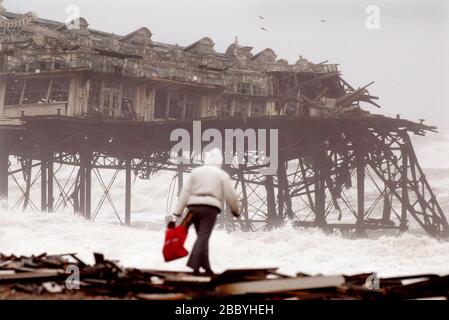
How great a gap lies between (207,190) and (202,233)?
613 mm

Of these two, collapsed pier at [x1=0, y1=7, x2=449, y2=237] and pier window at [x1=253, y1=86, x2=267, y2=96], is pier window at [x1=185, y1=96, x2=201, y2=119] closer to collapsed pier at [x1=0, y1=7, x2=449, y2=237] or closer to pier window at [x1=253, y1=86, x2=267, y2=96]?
collapsed pier at [x1=0, y1=7, x2=449, y2=237]

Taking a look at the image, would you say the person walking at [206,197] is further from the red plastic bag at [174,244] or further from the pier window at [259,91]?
the pier window at [259,91]

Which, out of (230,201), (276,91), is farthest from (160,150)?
(230,201)

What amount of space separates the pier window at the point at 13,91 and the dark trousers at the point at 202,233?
25471 millimetres

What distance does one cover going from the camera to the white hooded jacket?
363 inches

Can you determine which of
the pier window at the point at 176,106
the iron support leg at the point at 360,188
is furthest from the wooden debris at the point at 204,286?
the pier window at the point at 176,106

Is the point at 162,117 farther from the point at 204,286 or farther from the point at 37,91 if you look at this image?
the point at 204,286

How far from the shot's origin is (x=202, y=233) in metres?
9.06

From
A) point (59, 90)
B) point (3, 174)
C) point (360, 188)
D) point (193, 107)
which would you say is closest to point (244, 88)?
point (193, 107)

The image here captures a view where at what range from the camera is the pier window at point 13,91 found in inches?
1282

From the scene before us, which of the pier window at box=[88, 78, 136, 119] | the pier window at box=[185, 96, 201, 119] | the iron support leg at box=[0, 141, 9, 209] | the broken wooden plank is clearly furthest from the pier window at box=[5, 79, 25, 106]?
the broken wooden plank

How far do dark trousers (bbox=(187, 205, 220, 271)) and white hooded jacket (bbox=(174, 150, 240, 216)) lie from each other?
0.10 metres

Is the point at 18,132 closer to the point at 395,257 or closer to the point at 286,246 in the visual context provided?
the point at 286,246

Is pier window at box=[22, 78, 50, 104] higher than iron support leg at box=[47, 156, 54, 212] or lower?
higher
